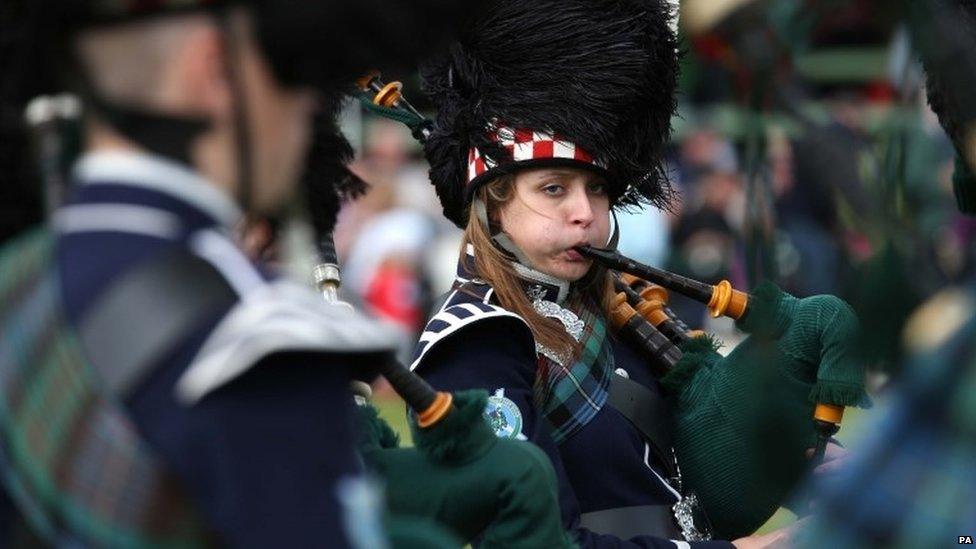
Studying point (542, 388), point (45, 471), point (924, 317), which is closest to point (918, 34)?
point (924, 317)

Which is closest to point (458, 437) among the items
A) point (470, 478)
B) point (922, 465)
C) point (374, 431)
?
point (470, 478)

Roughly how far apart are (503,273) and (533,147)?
0.85 ft

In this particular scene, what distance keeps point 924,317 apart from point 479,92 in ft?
7.32

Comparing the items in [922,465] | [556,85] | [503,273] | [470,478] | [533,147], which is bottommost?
[503,273]

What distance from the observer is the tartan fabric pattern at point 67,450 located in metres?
1.44

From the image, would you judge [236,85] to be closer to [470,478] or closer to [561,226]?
[470,478]

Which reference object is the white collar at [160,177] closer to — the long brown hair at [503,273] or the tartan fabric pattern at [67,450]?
the tartan fabric pattern at [67,450]

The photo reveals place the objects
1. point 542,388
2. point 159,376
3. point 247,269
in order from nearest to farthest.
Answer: point 159,376 < point 247,269 < point 542,388

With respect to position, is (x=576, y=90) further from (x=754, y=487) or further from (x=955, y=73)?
(x=955, y=73)

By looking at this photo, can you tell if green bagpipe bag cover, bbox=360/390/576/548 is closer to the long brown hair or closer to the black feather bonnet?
the long brown hair

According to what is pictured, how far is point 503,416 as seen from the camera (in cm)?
307

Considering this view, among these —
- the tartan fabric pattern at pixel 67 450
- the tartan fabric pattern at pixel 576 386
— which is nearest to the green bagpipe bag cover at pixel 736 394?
the tartan fabric pattern at pixel 576 386

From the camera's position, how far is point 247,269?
1.56 meters

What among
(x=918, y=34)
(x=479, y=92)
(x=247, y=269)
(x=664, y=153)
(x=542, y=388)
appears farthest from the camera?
(x=664, y=153)
